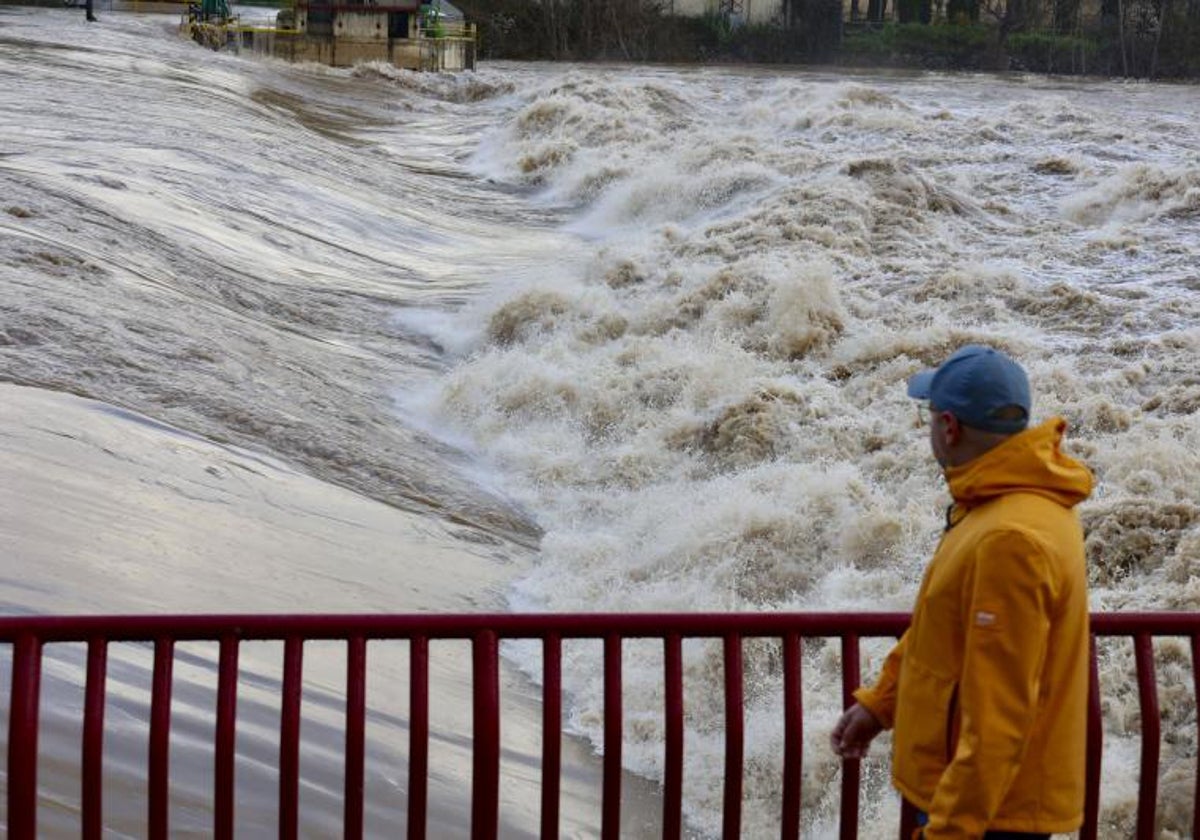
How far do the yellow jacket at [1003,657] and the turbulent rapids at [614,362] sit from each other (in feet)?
10.9

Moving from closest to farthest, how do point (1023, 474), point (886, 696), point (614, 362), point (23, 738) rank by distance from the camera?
1. point (1023, 474)
2. point (886, 696)
3. point (23, 738)
4. point (614, 362)

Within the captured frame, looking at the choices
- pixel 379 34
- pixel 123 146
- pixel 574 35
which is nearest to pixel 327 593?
pixel 123 146

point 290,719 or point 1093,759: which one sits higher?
point 290,719

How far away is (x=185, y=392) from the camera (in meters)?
11.3

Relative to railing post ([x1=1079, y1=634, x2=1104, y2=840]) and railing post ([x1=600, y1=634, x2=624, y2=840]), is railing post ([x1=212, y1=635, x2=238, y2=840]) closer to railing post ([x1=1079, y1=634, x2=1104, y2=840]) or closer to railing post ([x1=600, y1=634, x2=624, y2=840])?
railing post ([x1=600, y1=634, x2=624, y2=840])

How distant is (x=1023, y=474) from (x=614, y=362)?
11925 millimetres

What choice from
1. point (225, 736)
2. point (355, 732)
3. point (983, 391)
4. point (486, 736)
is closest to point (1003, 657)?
point (983, 391)

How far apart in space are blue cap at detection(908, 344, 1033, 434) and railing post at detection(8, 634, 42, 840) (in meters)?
2.03

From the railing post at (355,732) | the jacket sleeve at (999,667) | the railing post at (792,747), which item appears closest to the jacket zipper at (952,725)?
the jacket sleeve at (999,667)

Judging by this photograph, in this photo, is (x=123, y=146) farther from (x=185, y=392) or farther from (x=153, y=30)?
(x=153, y=30)

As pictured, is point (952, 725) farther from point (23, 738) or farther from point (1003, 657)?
point (23, 738)

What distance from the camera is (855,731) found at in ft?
12.0

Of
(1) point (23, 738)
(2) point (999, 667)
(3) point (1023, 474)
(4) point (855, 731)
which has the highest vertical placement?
(3) point (1023, 474)

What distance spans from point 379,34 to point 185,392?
45.7 m
